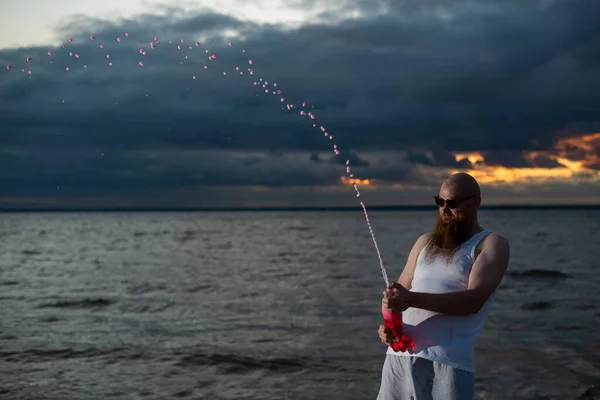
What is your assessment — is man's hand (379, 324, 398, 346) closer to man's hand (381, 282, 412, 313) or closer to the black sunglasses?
man's hand (381, 282, 412, 313)

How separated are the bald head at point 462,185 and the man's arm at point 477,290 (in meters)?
0.24

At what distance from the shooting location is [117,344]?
13.2 m

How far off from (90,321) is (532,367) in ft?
31.5

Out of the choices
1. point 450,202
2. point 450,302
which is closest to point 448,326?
point 450,302

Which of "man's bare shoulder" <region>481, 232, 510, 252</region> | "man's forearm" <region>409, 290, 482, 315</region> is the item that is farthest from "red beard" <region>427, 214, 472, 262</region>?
"man's forearm" <region>409, 290, 482, 315</region>

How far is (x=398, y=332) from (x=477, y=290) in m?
0.44

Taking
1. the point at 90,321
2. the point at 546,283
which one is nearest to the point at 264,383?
the point at 90,321

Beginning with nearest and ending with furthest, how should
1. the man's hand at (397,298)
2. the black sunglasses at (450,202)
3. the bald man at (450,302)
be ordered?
the man's hand at (397,298) < the bald man at (450,302) < the black sunglasses at (450,202)

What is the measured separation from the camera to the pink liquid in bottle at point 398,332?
11.3 feet

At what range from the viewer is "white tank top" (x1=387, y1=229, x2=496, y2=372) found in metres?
3.47

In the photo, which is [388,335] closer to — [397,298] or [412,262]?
[397,298]

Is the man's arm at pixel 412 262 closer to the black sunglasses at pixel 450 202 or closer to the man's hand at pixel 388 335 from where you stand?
the black sunglasses at pixel 450 202

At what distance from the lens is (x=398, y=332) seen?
11.5 feet

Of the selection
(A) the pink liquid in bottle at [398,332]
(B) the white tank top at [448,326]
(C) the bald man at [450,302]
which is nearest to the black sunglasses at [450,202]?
(C) the bald man at [450,302]
